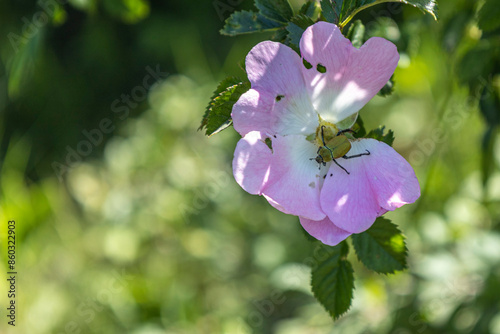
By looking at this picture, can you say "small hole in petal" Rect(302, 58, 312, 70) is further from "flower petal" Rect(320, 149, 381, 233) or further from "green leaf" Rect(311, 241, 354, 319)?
"green leaf" Rect(311, 241, 354, 319)

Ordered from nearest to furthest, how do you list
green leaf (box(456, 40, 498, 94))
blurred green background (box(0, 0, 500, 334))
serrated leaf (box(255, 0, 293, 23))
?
serrated leaf (box(255, 0, 293, 23))
green leaf (box(456, 40, 498, 94))
blurred green background (box(0, 0, 500, 334))

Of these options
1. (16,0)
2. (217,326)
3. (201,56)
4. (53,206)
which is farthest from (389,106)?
(16,0)

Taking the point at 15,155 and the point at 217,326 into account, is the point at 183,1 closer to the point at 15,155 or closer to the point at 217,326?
the point at 15,155

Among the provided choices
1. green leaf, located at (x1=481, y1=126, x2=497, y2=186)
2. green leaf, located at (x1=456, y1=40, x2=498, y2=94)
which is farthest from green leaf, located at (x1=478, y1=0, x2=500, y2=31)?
green leaf, located at (x1=481, y1=126, x2=497, y2=186)

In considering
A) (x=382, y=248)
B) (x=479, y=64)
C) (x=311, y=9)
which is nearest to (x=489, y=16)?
(x=479, y=64)

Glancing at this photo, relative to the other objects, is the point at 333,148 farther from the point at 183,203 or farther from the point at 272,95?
the point at 183,203

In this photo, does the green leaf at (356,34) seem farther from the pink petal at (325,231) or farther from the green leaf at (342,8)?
the pink petal at (325,231)

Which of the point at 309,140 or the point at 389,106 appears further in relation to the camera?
the point at 389,106
